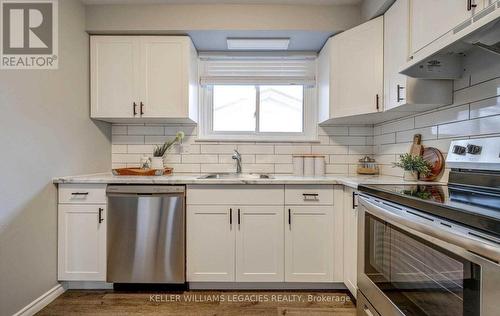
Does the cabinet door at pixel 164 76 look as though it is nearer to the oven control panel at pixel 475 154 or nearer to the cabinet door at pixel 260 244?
the cabinet door at pixel 260 244

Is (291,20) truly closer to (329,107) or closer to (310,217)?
(329,107)

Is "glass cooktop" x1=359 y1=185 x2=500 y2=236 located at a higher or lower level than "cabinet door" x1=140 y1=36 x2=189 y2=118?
lower

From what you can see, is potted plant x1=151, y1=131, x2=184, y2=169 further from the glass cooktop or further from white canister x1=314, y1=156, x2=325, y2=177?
the glass cooktop

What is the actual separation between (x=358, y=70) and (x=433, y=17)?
0.73m

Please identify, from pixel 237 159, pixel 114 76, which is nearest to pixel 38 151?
pixel 114 76

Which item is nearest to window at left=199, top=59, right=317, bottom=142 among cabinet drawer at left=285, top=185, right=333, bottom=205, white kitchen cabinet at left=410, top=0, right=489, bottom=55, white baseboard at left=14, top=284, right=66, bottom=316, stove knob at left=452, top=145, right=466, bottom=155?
cabinet drawer at left=285, top=185, right=333, bottom=205

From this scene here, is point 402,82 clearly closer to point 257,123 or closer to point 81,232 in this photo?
point 257,123

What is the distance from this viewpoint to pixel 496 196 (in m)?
1.16

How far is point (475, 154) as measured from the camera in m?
1.43

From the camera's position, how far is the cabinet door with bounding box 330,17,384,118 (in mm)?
2066

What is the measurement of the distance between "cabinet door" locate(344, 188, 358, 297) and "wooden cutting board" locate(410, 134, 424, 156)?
545 millimetres

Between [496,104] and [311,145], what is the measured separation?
1467mm

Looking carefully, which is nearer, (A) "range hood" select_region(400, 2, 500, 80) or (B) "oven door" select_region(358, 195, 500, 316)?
(B) "oven door" select_region(358, 195, 500, 316)

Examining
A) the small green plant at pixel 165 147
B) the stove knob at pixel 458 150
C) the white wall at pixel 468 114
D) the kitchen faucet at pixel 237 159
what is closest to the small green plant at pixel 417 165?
the white wall at pixel 468 114
